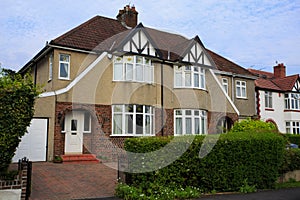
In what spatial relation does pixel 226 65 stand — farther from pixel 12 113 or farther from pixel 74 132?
pixel 12 113

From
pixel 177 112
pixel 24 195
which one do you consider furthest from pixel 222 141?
pixel 177 112

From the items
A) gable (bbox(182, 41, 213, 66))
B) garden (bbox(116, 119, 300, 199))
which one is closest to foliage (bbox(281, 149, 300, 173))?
garden (bbox(116, 119, 300, 199))

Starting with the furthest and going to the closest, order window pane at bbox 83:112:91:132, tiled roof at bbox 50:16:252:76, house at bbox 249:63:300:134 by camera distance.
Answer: house at bbox 249:63:300:134, tiled roof at bbox 50:16:252:76, window pane at bbox 83:112:91:132

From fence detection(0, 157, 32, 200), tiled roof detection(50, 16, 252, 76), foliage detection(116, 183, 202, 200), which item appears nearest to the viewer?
fence detection(0, 157, 32, 200)

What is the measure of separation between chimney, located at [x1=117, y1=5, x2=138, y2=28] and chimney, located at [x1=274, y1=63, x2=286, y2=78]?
1975 centimetres

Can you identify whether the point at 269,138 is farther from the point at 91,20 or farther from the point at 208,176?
the point at 91,20

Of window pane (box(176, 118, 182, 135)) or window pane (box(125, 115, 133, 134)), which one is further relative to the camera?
window pane (box(176, 118, 182, 135))

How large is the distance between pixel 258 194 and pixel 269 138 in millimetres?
2259

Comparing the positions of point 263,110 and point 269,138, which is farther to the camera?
point 263,110

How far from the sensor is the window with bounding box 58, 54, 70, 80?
16672 millimetres

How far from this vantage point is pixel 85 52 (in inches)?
680

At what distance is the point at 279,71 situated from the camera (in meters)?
34.6

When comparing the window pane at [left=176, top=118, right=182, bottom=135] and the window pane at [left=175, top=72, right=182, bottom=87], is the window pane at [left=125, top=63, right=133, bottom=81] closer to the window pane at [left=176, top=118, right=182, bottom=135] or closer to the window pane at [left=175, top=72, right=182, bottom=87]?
the window pane at [left=175, top=72, right=182, bottom=87]

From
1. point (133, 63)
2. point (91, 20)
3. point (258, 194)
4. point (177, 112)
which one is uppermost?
point (91, 20)
